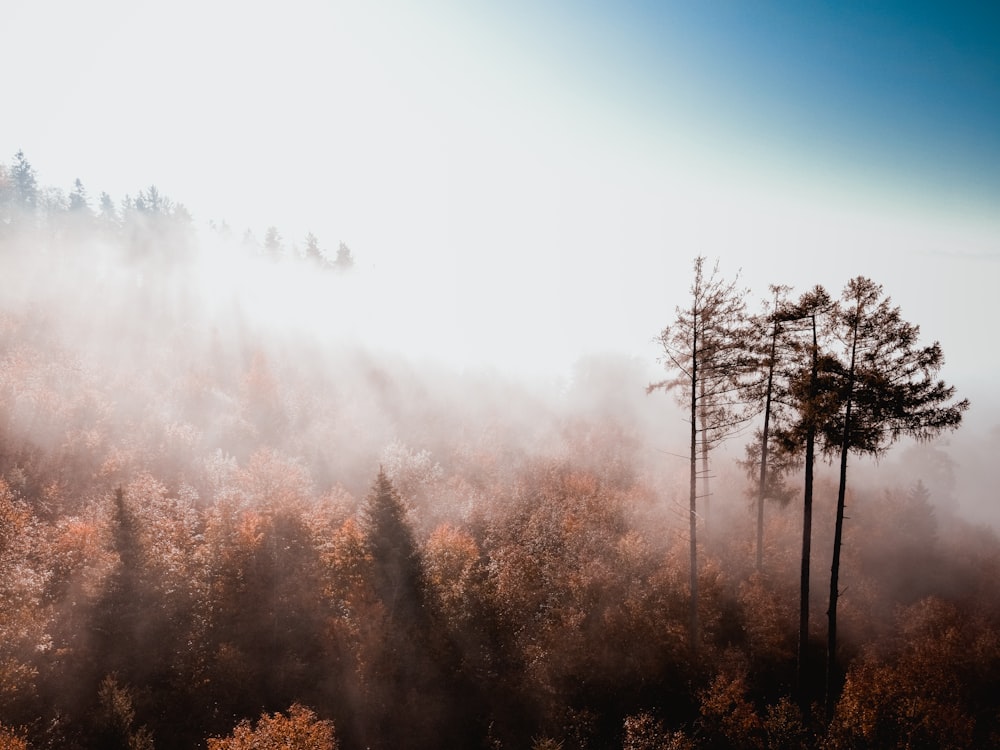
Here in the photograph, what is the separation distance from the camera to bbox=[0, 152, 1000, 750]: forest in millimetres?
16641

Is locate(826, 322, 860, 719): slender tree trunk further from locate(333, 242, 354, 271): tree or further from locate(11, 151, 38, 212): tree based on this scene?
locate(11, 151, 38, 212): tree

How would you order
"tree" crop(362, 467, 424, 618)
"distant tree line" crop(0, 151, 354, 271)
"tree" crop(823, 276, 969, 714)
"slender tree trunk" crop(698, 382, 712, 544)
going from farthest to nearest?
"distant tree line" crop(0, 151, 354, 271), "tree" crop(362, 467, 424, 618), "slender tree trunk" crop(698, 382, 712, 544), "tree" crop(823, 276, 969, 714)

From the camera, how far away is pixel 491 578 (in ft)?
82.1

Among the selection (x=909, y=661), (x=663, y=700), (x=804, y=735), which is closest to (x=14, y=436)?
(x=663, y=700)

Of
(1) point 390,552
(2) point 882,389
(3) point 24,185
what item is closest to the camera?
(2) point 882,389

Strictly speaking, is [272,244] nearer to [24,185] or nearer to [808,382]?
[24,185]

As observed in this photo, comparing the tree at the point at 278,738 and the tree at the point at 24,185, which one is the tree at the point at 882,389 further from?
the tree at the point at 24,185

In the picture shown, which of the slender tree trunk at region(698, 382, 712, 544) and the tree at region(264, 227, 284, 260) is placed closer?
the slender tree trunk at region(698, 382, 712, 544)

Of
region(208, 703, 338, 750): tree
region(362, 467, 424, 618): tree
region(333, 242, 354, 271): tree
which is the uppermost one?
region(333, 242, 354, 271): tree

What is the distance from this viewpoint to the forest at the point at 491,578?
16.6 m

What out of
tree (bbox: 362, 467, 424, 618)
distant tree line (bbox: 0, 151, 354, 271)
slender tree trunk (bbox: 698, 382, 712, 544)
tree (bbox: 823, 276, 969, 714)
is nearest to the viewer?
tree (bbox: 823, 276, 969, 714)

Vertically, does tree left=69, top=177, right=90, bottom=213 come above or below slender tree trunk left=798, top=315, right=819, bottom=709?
above

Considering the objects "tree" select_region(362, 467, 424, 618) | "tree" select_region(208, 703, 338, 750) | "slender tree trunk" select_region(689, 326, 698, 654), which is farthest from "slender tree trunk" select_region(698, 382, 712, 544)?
"tree" select_region(208, 703, 338, 750)

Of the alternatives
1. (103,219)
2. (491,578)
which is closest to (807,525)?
(491,578)
